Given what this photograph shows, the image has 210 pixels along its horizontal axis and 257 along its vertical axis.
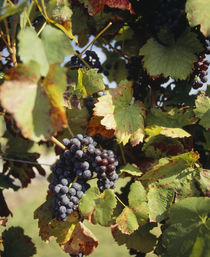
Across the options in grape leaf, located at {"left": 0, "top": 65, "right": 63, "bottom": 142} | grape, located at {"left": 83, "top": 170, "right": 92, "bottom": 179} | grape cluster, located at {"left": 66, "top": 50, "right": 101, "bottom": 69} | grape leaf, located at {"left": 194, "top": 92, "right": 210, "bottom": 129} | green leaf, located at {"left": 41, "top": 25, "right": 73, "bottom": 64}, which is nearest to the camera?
grape leaf, located at {"left": 0, "top": 65, "right": 63, "bottom": 142}

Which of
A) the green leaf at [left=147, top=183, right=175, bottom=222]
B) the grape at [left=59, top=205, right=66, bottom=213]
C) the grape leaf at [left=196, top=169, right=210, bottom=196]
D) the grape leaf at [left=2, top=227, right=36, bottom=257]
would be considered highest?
the grape leaf at [left=196, top=169, right=210, bottom=196]

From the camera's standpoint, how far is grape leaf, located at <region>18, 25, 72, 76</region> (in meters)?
0.66

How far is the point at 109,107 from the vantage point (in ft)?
3.13

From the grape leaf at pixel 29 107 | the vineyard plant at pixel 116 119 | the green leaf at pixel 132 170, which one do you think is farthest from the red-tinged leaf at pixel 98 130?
the grape leaf at pixel 29 107

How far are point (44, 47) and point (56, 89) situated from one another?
0.18 meters

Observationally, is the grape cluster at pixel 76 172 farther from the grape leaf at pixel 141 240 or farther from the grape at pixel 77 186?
the grape leaf at pixel 141 240

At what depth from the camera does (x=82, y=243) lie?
0.85 m

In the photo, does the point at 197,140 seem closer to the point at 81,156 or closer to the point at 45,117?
the point at 81,156

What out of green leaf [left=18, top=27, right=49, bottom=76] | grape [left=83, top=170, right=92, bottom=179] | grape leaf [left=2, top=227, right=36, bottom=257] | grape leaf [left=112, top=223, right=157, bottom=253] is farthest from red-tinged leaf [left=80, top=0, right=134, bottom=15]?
grape leaf [left=2, top=227, right=36, bottom=257]

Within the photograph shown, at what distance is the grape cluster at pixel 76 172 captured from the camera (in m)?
0.83

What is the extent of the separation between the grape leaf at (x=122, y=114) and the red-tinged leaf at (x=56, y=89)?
30cm

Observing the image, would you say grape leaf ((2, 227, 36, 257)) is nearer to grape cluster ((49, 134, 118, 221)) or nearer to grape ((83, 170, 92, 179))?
grape cluster ((49, 134, 118, 221))

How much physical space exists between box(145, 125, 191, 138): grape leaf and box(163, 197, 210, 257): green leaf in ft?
0.73

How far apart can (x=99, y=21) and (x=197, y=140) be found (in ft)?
1.99
